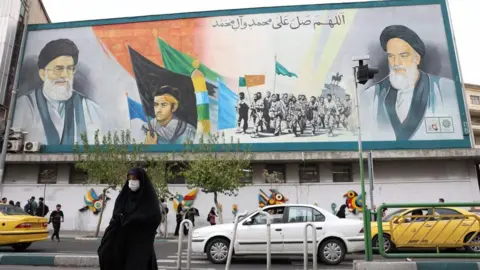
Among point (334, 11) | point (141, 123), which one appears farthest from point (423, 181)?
point (141, 123)

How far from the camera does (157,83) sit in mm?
23625

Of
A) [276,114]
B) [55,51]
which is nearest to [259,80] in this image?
[276,114]

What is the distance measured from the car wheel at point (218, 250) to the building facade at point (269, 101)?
11.9m

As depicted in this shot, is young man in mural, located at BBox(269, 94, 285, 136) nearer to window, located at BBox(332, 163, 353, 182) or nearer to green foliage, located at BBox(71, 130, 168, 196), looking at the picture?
window, located at BBox(332, 163, 353, 182)

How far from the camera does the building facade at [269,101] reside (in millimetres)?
21203

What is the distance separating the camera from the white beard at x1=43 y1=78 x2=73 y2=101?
24.3 meters

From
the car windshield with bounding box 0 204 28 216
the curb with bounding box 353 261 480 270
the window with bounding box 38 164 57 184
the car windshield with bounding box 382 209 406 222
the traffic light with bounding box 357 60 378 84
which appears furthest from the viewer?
the window with bounding box 38 164 57 184

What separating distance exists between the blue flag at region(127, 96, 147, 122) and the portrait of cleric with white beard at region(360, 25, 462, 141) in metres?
13.6

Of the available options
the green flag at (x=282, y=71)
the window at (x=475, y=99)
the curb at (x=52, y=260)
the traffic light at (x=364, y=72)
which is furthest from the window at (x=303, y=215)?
the window at (x=475, y=99)

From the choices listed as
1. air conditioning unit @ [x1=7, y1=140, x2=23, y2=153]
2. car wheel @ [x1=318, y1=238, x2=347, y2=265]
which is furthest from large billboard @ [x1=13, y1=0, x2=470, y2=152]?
car wheel @ [x1=318, y1=238, x2=347, y2=265]

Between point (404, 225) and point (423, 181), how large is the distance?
15.8 meters

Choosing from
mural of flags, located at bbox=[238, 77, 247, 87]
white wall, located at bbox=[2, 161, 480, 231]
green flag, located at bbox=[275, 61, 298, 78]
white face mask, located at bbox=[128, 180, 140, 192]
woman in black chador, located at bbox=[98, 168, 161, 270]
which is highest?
green flag, located at bbox=[275, 61, 298, 78]

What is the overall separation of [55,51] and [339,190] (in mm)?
21289

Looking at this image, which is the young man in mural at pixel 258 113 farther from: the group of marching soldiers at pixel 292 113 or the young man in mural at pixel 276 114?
the young man in mural at pixel 276 114
